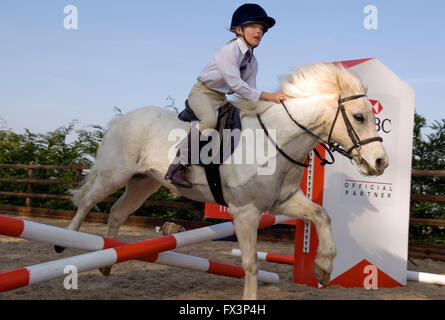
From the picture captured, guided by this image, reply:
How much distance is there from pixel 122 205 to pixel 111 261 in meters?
1.52

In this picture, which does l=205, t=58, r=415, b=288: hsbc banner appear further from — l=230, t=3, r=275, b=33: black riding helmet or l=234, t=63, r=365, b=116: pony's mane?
l=230, t=3, r=275, b=33: black riding helmet

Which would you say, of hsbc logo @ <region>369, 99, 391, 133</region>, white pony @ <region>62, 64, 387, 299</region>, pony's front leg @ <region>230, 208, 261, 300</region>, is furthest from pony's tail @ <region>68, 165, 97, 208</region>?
hsbc logo @ <region>369, 99, 391, 133</region>

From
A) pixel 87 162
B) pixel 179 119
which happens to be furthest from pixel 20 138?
pixel 179 119

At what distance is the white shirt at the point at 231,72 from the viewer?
3.06m

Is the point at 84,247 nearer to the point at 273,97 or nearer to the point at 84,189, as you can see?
→ the point at 84,189

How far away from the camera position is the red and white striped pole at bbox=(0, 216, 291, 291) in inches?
94.0

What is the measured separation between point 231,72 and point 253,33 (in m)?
0.37

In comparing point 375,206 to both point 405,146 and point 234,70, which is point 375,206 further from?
point 234,70

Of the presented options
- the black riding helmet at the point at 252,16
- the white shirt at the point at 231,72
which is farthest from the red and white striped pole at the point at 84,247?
the black riding helmet at the point at 252,16

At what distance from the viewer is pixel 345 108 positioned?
2867mm

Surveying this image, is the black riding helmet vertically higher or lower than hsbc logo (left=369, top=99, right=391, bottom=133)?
higher

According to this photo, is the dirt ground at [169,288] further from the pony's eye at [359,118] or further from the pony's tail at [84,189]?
the pony's eye at [359,118]

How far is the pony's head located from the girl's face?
384mm

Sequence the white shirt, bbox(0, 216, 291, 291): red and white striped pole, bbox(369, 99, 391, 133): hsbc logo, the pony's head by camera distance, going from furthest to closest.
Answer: bbox(369, 99, 391, 133): hsbc logo
the white shirt
the pony's head
bbox(0, 216, 291, 291): red and white striped pole
